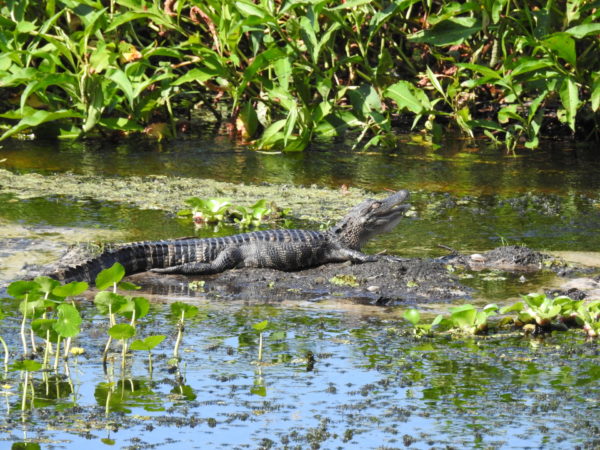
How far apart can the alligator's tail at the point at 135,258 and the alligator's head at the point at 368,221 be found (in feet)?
3.15

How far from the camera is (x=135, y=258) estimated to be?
5.75 meters

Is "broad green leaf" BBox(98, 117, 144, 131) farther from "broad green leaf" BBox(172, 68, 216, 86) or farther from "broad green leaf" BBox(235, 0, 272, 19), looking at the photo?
"broad green leaf" BBox(235, 0, 272, 19)

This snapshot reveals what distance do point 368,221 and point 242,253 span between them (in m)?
0.93

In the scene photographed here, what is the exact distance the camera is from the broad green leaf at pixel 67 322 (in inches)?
150

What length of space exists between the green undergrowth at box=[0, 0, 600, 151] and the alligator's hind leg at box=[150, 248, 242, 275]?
3.31 m

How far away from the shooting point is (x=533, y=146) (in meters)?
9.24

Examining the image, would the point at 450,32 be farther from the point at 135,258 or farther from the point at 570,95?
the point at 135,258

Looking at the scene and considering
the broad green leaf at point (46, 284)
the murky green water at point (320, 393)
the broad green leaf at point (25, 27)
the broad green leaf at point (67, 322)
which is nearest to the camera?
the murky green water at point (320, 393)

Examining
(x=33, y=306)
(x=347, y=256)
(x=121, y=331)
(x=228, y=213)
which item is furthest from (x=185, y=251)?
(x=121, y=331)

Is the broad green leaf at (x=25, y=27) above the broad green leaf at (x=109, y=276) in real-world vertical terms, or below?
above

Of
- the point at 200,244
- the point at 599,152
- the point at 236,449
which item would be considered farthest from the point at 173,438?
the point at 599,152

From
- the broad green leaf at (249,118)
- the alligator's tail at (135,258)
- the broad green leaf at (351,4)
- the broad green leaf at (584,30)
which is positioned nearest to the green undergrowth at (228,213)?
the alligator's tail at (135,258)

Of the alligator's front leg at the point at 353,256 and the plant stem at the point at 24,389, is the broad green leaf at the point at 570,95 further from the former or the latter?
the plant stem at the point at 24,389

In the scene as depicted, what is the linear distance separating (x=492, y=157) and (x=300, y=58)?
1979 mm
